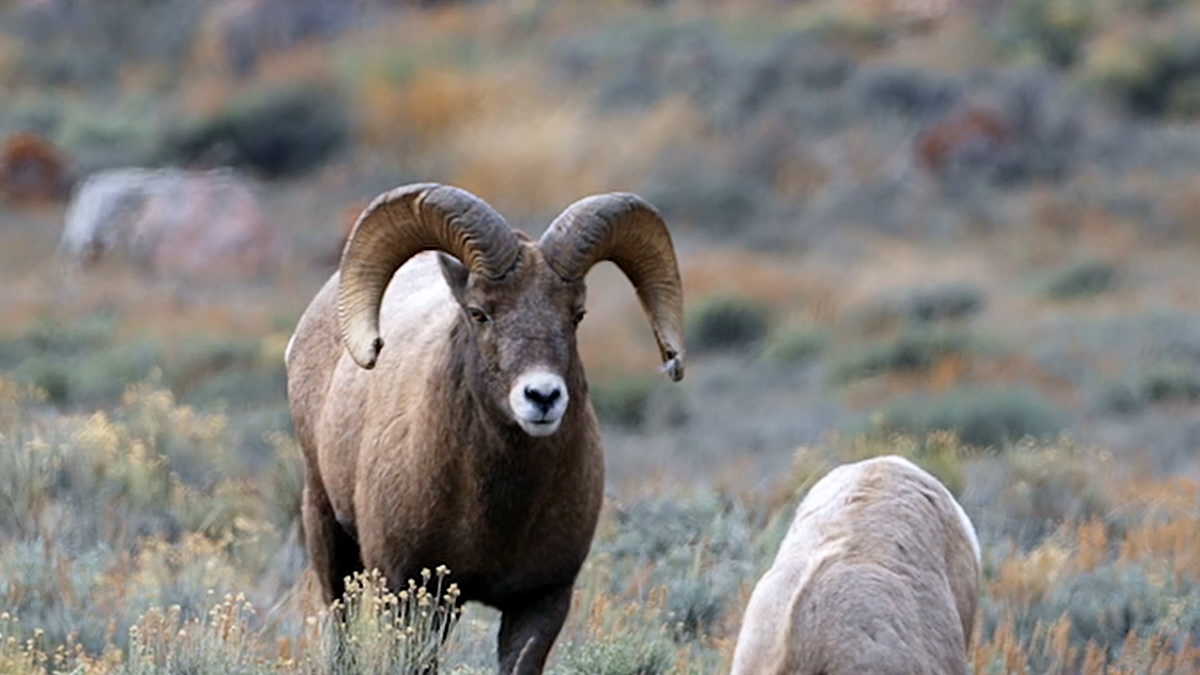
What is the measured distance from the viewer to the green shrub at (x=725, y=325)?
23.6 metres

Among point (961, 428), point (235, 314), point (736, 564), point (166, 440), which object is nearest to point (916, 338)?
point (961, 428)

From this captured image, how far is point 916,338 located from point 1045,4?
52.3 ft

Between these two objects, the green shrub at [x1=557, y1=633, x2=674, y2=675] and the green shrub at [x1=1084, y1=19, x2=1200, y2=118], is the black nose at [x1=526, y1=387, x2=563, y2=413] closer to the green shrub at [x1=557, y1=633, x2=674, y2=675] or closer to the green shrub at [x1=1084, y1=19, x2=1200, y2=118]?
the green shrub at [x1=557, y1=633, x2=674, y2=675]

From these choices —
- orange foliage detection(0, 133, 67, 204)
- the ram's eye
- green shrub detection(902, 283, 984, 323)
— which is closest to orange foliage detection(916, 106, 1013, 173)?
green shrub detection(902, 283, 984, 323)

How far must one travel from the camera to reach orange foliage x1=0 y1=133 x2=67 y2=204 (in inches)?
1201

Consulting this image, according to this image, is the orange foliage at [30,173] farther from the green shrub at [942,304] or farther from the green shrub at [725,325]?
the green shrub at [942,304]

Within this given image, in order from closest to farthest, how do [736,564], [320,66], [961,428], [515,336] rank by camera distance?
[515,336] < [736,564] < [961,428] < [320,66]

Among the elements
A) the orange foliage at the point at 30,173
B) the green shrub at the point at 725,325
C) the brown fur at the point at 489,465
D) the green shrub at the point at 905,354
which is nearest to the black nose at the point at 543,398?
the brown fur at the point at 489,465

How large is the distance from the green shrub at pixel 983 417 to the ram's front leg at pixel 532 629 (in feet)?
32.7

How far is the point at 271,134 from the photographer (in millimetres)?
32938

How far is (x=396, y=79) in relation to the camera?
3362 centimetres

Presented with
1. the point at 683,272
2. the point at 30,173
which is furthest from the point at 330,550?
the point at 30,173

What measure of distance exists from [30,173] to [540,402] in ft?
83.5

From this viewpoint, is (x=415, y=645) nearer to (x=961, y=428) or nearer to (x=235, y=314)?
(x=961, y=428)
